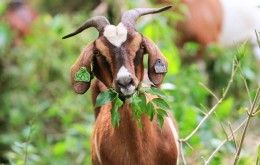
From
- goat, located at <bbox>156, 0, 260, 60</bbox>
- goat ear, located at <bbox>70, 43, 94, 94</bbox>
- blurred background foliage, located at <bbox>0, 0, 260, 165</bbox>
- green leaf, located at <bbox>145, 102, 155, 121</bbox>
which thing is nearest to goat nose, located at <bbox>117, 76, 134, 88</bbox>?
green leaf, located at <bbox>145, 102, 155, 121</bbox>

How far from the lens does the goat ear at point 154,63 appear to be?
15.1 ft

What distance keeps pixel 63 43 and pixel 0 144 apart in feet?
3.59

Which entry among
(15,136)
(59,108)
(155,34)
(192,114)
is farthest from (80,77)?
(15,136)

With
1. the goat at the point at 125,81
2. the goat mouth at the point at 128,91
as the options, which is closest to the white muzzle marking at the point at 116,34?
the goat at the point at 125,81

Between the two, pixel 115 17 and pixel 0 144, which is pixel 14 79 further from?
pixel 115 17

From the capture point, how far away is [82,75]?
14.7 ft

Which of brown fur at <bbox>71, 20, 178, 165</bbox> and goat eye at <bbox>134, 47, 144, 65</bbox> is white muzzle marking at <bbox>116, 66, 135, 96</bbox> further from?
goat eye at <bbox>134, 47, 144, 65</bbox>

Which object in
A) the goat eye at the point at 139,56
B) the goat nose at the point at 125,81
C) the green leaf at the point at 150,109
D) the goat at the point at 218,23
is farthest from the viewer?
the goat at the point at 218,23

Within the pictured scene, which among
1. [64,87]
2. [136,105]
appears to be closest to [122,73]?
[136,105]

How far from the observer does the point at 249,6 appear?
980 cm

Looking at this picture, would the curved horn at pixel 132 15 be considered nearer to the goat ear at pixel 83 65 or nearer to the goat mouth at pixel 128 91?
the goat ear at pixel 83 65

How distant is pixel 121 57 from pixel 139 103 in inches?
9.1

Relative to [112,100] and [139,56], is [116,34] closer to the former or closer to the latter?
[139,56]

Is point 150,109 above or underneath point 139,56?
underneath
